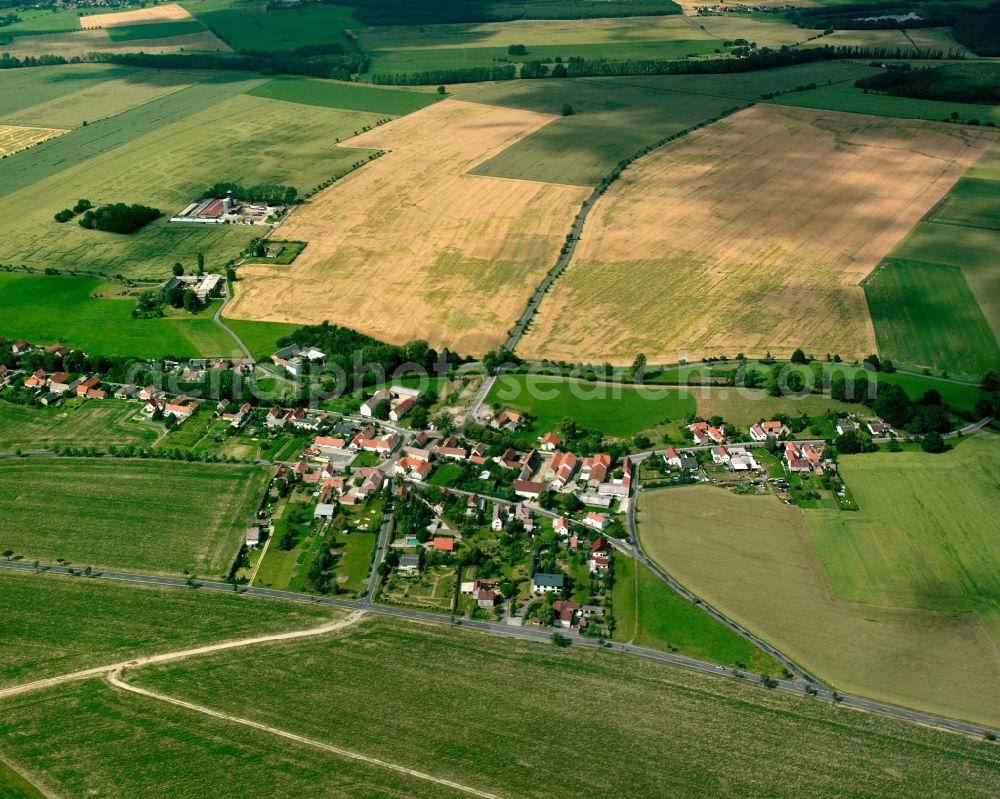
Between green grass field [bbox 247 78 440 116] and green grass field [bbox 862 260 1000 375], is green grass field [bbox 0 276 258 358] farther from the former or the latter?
green grass field [bbox 247 78 440 116]

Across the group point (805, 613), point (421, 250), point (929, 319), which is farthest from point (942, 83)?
point (805, 613)

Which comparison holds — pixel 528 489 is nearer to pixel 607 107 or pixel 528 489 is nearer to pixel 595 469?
pixel 595 469

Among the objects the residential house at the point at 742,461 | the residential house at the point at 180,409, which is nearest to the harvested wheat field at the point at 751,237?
the residential house at the point at 742,461

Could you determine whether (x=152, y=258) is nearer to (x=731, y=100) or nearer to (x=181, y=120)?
(x=181, y=120)

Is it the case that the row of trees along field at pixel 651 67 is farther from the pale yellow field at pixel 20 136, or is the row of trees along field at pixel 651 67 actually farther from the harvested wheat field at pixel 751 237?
the pale yellow field at pixel 20 136

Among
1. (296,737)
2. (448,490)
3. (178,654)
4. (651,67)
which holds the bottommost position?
(296,737)

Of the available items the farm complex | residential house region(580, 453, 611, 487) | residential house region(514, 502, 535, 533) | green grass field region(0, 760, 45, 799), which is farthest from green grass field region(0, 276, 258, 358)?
green grass field region(0, 760, 45, 799)

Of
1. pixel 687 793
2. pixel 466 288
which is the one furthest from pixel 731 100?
pixel 687 793
